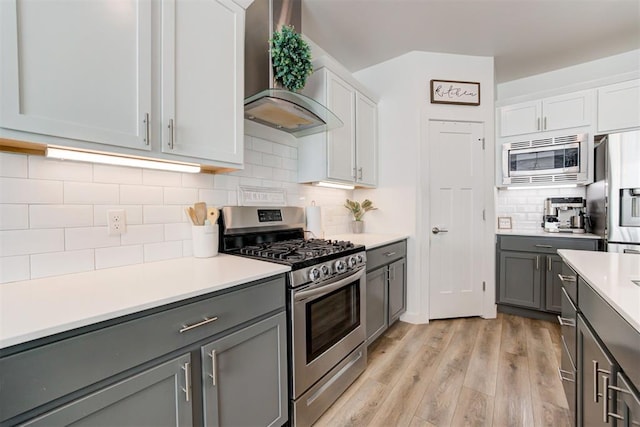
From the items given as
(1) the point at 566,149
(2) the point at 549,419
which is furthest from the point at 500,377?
(1) the point at 566,149

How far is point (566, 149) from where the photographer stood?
283 centimetres

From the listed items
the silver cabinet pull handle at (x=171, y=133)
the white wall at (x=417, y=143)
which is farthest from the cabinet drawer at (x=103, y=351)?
the white wall at (x=417, y=143)

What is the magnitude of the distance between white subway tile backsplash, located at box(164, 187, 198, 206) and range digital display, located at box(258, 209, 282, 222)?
1.44ft

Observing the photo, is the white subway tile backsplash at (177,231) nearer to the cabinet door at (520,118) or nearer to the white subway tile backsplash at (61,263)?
the white subway tile backsplash at (61,263)

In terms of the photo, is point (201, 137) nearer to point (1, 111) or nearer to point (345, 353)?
point (1, 111)

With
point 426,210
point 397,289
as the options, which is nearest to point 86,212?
point 397,289

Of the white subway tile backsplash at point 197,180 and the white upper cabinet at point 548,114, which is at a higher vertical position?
the white upper cabinet at point 548,114

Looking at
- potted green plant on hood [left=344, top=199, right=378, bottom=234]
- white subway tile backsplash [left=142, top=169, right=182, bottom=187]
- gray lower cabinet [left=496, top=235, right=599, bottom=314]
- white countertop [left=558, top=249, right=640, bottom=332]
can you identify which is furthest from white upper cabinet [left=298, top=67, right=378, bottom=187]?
gray lower cabinet [left=496, top=235, right=599, bottom=314]

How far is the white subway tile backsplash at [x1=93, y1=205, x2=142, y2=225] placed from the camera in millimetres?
1276

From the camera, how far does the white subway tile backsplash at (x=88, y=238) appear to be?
120 cm

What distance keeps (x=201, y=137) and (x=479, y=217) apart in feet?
8.98

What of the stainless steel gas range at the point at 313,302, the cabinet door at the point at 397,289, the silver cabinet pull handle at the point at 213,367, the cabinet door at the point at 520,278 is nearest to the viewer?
the silver cabinet pull handle at the point at 213,367

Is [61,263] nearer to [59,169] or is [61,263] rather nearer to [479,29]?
[59,169]

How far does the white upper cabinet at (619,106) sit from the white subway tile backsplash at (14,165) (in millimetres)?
4247
